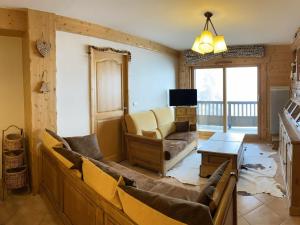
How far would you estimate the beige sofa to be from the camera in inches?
156

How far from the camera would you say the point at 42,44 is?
10.7 ft

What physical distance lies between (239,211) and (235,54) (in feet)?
14.7

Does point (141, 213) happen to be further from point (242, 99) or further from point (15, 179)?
point (242, 99)

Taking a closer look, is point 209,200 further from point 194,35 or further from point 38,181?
point 194,35

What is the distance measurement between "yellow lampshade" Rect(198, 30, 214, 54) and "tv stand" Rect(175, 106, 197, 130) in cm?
267

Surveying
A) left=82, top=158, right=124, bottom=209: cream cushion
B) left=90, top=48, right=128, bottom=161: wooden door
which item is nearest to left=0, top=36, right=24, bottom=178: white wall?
left=90, top=48, right=128, bottom=161: wooden door

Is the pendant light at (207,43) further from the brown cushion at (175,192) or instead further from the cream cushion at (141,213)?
the cream cushion at (141,213)

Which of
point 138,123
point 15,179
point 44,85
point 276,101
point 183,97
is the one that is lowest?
point 15,179

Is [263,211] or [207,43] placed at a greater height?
[207,43]

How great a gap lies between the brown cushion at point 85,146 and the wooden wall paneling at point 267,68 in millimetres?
4507

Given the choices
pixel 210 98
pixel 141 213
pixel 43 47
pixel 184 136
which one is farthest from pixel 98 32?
pixel 210 98

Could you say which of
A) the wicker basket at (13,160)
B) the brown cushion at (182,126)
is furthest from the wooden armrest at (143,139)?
the wicker basket at (13,160)

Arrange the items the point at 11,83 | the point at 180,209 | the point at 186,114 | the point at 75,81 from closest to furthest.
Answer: the point at 180,209 → the point at 11,83 → the point at 75,81 → the point at 186,114

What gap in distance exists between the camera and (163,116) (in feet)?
17.7
